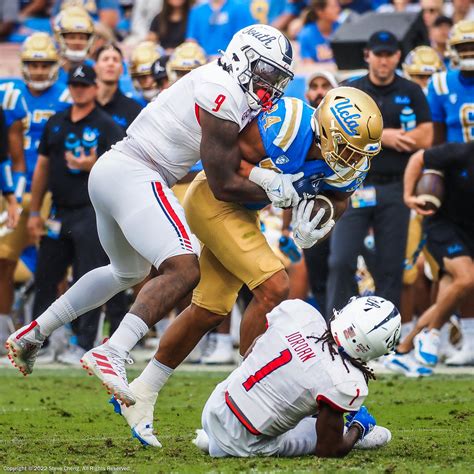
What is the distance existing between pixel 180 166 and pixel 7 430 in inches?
62.0

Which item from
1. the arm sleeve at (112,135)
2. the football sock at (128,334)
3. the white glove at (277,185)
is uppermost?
the white glove at (277,185)

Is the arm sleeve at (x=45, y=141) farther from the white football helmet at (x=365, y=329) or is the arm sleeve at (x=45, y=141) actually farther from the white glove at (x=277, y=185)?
the white football helmet at (x=365, y=329)

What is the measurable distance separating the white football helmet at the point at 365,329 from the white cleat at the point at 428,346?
3882 millimetres

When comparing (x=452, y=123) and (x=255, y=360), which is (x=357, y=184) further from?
(x=452, y=123)

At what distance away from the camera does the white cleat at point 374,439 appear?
5.76 m

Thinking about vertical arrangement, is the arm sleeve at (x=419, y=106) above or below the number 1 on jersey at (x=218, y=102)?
below

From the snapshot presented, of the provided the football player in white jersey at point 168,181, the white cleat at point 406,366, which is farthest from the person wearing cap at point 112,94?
the football player in white jersey at point 168,181

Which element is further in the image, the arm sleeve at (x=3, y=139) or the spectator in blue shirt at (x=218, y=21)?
the spectator in blue shirt at (x=218, y=21)

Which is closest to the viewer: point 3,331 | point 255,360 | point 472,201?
point 255,360

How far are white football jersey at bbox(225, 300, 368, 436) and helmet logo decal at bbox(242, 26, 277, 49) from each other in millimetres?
1378

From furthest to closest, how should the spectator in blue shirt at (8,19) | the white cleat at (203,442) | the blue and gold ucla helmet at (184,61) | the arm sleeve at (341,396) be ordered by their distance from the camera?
the spectator in blue shirt at (8,19) < the blue and gold ucla helmet at (184,61) < the white cleat at (203,442) < the arm sleeve at (341,396)

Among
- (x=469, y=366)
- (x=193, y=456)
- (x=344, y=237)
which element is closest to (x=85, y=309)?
(x=193, y=456)

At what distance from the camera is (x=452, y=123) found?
9.55 meters

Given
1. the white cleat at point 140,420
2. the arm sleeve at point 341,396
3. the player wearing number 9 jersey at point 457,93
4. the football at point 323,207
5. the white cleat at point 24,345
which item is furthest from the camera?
the player wearing number 9 jersey at point 457,93
